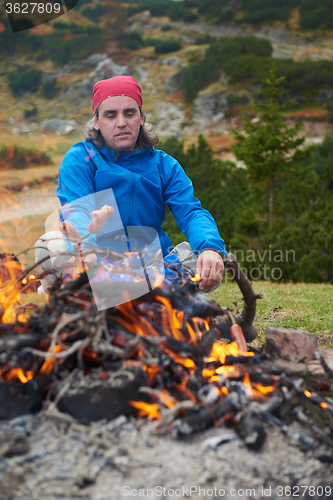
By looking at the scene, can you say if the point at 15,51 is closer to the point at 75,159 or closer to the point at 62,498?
the point at 75,159

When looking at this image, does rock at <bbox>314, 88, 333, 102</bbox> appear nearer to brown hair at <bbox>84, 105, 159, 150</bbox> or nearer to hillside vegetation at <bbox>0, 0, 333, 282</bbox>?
hillside vegetation at <bbox>0, 0, 333, 282</bbox>

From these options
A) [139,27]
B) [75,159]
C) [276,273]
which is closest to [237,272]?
[75,159]

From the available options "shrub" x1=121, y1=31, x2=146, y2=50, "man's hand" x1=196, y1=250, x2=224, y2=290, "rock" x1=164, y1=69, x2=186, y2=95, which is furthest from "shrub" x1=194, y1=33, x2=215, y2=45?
"man's hand" x1=196, y1=250, x2=224, y2=290

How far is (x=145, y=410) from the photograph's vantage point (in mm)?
1547

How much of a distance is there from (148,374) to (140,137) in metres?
1.97

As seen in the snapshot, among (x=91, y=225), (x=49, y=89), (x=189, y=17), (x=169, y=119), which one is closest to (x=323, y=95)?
(x=169, y=119)

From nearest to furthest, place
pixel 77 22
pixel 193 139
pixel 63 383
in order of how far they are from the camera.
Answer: pixel 63 383
pixel 193 139
pixel 77 22

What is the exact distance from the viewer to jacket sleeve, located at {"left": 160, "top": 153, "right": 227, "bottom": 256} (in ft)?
8.18

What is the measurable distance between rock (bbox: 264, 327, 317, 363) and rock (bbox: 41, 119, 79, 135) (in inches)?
96.3

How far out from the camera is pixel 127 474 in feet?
4.44

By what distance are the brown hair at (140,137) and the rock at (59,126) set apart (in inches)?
19.8

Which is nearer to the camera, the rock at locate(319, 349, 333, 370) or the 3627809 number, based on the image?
the rock at locate(319, 349, 333, 370)

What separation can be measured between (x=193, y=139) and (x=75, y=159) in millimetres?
32768

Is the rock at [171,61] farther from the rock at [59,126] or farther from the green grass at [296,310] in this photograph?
the rock at [59,126]
